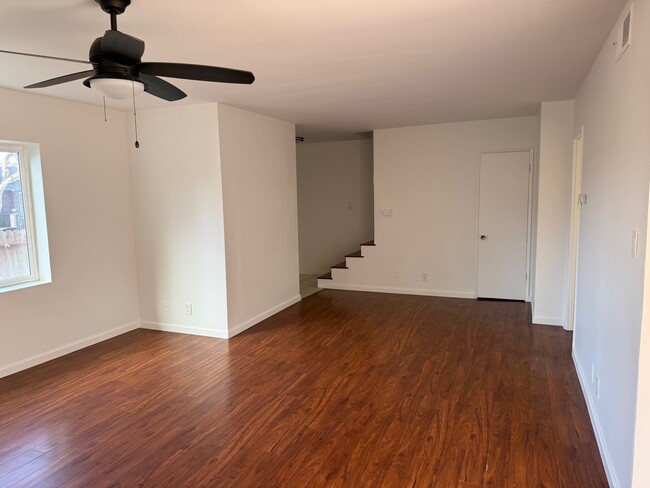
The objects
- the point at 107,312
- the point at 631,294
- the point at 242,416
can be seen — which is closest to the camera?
the point at 631,294

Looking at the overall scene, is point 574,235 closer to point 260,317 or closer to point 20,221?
point 260,317

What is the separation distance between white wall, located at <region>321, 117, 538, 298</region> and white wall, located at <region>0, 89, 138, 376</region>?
11.1 ft

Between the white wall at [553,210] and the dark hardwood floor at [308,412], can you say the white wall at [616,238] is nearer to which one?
the dark hardwood floor at [308,412]

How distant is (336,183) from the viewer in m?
7.52

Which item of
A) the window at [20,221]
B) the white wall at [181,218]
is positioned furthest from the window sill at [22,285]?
the white wall at [181,218]

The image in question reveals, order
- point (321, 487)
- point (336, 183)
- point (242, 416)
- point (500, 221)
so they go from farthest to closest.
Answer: point (336, 183) → point (500, 221) → point (242, 416) → point (321, 487)

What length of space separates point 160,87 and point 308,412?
220 cm

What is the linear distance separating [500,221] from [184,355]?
166 inches

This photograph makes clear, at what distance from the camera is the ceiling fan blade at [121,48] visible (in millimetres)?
1860

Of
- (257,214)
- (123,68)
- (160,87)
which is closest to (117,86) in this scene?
(123,68)

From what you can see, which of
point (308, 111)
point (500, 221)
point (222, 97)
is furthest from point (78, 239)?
point (500, 221)

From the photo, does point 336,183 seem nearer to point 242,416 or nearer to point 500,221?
point 500,221

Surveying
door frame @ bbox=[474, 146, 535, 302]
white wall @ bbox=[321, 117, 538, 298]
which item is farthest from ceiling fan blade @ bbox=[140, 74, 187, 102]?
door frame @ bbox=[474, 146, 535, 302]

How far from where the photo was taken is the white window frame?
383cm
